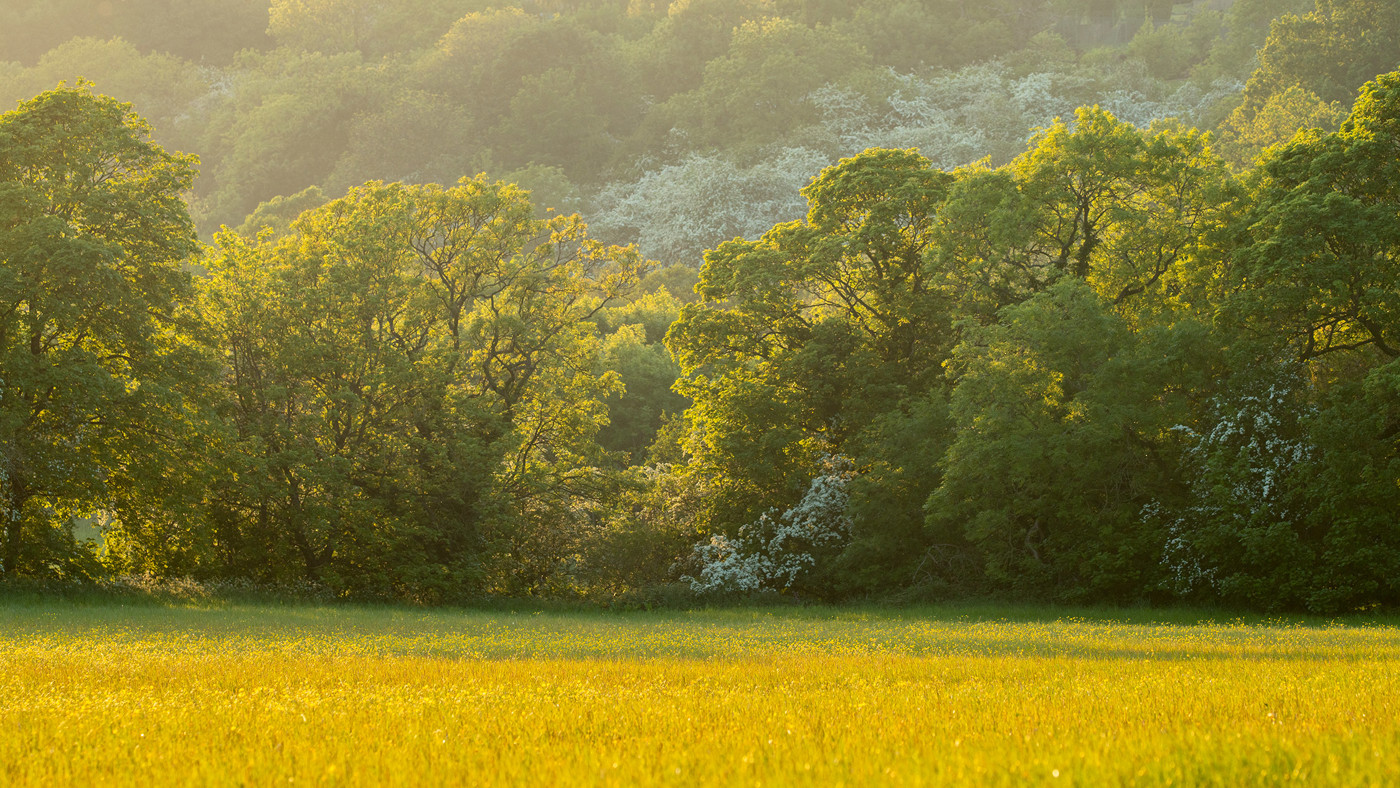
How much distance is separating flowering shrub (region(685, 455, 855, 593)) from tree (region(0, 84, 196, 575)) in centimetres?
1825

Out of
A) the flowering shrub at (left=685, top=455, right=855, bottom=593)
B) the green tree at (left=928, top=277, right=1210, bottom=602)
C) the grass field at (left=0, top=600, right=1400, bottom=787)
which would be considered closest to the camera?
the grass field at (left=0, top=600, right=1400, bottom=787)

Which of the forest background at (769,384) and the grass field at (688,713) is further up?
the forest background at (769,384)

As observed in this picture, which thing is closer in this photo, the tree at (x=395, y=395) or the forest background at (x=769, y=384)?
the forest background at (x=769, y=384)

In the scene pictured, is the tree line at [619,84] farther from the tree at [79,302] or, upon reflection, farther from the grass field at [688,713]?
the grass field at [688,713]

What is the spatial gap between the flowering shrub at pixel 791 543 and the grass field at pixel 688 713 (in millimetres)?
20398

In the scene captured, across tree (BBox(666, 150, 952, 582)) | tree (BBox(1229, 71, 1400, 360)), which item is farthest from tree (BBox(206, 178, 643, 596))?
tree (BBox(1229, 71, 1400, 360))

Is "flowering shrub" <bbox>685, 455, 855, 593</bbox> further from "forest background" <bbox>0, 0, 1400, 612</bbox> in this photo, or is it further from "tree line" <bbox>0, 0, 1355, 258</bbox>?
"tree line" <bbox>0, 0, 1355, 258</bbox>

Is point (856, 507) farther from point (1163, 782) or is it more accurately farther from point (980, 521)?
point (1163, 782)

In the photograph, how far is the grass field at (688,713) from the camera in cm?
600

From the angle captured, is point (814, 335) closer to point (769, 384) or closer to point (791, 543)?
point (769, 384)

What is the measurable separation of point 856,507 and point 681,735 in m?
28.4

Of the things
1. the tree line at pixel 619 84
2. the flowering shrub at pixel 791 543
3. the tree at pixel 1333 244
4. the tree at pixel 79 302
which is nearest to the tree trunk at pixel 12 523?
the tree at pixel 79 302

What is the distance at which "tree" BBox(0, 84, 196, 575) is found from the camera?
28438 millimetres

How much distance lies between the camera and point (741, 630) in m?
22.5
